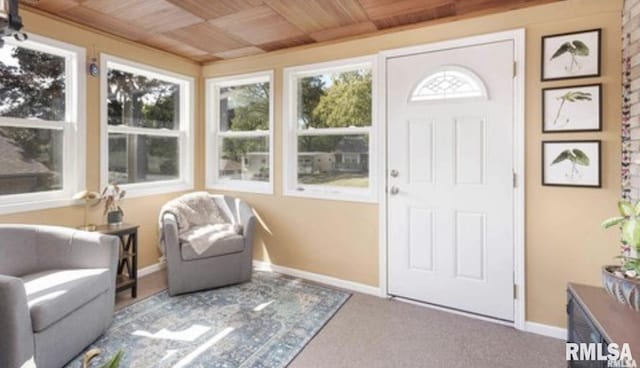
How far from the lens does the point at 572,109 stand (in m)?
2.31

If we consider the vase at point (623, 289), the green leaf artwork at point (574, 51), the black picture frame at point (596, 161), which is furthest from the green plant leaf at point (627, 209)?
the green leaf artwork at point (574, 51)

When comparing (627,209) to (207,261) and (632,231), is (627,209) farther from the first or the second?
(207,261)

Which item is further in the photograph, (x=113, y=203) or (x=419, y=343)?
(x=113, y=203)

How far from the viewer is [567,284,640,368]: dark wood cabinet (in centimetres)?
131

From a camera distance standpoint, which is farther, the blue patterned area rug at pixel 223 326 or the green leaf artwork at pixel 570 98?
the green leaf artwork at pixel 570 98

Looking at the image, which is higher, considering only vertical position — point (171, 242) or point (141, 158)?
point (141, 158)

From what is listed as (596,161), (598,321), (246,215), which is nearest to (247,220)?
(246,215)

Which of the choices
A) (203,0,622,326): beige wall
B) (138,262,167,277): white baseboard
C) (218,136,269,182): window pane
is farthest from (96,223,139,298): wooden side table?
(203,0,622,326): beige wall

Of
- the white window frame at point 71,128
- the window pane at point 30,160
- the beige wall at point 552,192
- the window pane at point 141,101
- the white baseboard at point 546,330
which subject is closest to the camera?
the beige wall at point 552,192

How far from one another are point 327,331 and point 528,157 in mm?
1916

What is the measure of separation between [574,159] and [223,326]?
2.70 metres

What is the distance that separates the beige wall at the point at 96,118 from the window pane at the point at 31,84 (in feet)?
0.63

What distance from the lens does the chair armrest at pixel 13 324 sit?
164 centimetres

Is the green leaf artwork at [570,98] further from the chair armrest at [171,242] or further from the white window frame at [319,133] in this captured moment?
the chair armrest at [171,242]
